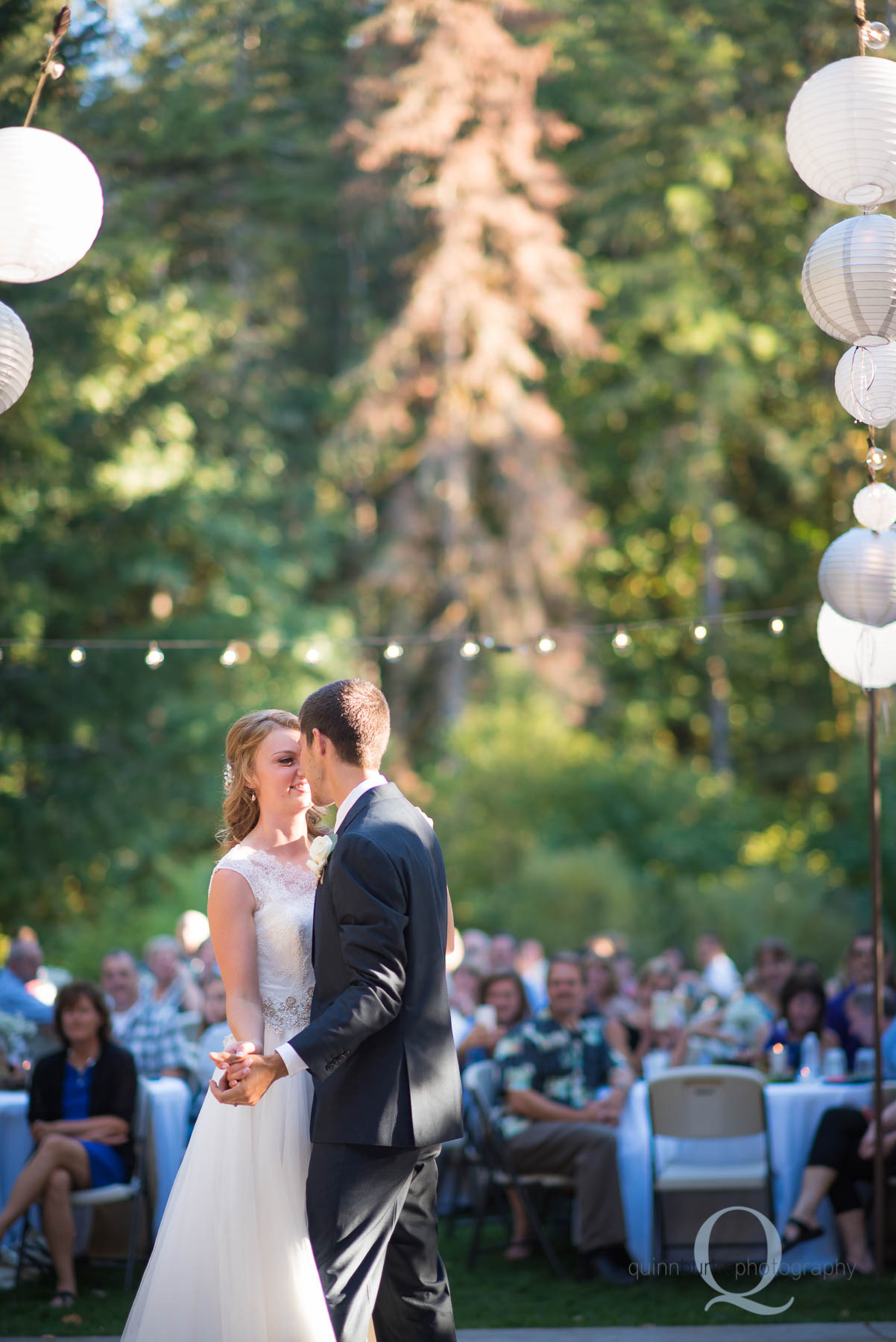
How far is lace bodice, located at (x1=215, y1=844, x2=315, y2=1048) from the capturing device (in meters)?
3.50

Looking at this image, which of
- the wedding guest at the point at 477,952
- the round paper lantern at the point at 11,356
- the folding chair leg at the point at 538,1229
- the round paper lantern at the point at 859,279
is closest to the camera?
the round paper lantern at the point at 859,279

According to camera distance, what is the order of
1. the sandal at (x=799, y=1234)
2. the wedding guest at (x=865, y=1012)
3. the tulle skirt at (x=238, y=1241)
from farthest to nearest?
the wedding guest at (x=865, y=1012)
the sandal at (x=799, y=1234)
the tulle skirt at (x=238, y=1241)

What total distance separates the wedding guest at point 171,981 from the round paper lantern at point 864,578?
4.68 m

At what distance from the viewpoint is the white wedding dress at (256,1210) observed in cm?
331

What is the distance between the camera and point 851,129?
182 inches

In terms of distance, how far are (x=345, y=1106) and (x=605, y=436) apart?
20440mm

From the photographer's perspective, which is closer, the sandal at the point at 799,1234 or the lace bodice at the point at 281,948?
the lace bodice at the point at 281,948

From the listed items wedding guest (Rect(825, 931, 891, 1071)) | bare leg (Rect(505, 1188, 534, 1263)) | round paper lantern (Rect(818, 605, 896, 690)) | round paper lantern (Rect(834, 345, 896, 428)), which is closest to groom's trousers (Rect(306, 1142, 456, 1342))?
round paper lantern (Rect(834, 345, 896, 428))

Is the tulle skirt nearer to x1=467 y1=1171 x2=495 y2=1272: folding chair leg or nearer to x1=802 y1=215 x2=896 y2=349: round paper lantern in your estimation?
x1=802 y1=215 x2=896 y2=349: round paper lantern

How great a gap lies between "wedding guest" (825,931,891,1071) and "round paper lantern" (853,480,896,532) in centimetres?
312

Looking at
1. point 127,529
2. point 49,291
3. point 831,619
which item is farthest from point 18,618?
point 831,619

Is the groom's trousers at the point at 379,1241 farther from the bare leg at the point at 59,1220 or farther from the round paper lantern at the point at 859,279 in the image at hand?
the bare leg at the point at 59,1220

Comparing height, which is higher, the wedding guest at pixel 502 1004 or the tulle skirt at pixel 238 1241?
the tulle skirt at pixel 238 1241

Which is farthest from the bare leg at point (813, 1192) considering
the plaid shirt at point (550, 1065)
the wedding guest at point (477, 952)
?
the wedding guest at point (477, 952)
